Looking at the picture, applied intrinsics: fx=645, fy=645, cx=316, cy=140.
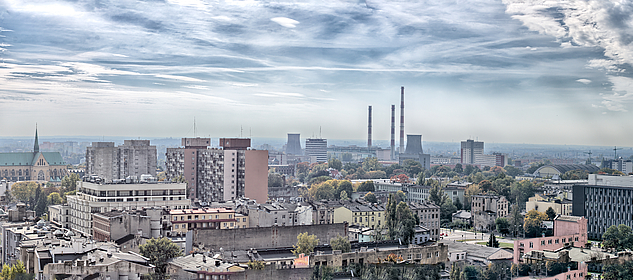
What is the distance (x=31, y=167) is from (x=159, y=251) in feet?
137

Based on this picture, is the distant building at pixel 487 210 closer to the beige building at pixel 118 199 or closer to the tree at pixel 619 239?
the tree at pixel 619 239

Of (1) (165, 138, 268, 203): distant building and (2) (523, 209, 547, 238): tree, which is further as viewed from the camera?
(1) (165, 138, 268, 203): distant building

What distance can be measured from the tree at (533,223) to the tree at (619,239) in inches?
157

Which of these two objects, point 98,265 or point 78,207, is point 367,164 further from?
point 98,265

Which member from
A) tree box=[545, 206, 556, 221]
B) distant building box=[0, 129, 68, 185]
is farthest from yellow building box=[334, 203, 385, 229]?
distant building box=[0, 129, 68, 185]

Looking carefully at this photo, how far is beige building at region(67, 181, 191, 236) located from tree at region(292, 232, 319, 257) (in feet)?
19.9

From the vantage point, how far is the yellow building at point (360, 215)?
26047mm

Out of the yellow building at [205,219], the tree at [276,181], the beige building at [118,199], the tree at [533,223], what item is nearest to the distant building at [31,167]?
the tree at [276,181]

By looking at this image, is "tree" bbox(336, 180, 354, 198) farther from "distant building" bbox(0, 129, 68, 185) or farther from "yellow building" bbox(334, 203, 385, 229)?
"distant building" bbox(0, 129, 68, 185)

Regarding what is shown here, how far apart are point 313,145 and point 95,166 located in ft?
195

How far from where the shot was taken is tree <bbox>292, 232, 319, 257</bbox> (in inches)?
683

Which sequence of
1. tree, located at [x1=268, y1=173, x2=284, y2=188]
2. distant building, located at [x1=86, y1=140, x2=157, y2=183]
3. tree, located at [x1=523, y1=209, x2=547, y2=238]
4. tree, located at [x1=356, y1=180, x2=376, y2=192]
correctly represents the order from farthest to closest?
tree, located at [x1=268, y1=173, x2=284, y2=188]
tree, located at [x1=356, y1=180, x2=376, y2=192]
distant building, located at [x1=86, y1=140, x2=157, y2=183]
tree, located at [x1=523, y1=209, x2=547, y2=238]

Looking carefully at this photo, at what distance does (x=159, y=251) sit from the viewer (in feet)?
51.3

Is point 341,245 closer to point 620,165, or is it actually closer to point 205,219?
point 205,219
